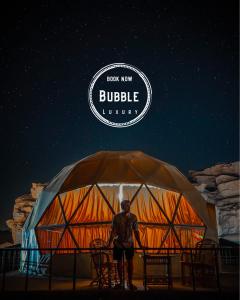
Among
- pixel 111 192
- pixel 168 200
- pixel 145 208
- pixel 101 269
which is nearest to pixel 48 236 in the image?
pixel 111 192

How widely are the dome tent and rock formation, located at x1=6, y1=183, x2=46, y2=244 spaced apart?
18.3 metres

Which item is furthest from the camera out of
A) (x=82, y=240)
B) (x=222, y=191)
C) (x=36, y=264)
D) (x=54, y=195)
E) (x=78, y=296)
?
(x=222, y=191)

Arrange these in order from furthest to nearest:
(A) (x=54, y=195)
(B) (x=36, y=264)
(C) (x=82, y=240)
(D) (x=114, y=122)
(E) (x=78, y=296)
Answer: (D) (x=114, y=122)
(C) (x=82, y=240)
(A) (x=54, y=195)
(B) (x=36, y=264)
(E) (x=78, y=296)

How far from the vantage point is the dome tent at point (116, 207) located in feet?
34.3

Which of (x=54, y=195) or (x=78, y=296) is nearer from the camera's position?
(x=78, y=296)

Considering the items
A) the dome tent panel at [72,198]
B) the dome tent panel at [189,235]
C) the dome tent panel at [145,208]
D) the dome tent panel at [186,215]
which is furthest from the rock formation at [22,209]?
the dome tent panel at [189,235]

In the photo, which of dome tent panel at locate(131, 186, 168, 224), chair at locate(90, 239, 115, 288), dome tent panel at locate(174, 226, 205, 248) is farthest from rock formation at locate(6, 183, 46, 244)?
chair at locate(90, 239, 115, 288)

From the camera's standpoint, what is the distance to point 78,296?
17.7ft

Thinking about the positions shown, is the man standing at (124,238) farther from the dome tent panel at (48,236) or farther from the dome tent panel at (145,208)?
the dome tent panel at (145,208)

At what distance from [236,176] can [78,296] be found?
22339 millimetres

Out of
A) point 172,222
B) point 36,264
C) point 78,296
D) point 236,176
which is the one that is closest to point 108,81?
point 172,222

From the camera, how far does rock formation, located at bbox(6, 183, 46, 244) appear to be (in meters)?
29.4

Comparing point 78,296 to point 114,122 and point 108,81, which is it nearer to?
point 114,122

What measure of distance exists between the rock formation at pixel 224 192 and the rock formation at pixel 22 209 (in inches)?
545
